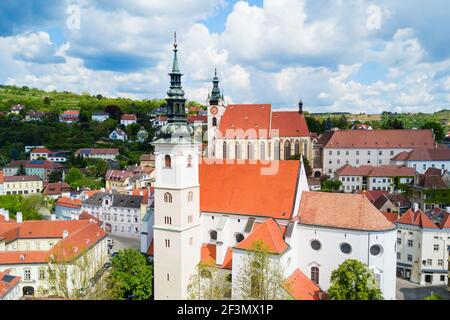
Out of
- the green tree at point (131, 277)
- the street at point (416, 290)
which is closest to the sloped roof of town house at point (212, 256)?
the green tree at point (131, 277)

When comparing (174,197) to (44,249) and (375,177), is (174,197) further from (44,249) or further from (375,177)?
(375,177)

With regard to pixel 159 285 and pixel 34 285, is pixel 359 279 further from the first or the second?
pixel 34 285

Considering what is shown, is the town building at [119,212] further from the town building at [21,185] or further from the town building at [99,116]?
the town building at [99,116]

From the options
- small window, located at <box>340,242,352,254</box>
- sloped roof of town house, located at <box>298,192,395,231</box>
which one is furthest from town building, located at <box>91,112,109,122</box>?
small window, located at <box>340,242,352,254</box>

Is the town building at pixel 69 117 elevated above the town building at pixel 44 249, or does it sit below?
above

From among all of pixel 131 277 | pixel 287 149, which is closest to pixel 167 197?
pixel 131 277

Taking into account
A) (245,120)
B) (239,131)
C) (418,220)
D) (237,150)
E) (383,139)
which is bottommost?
(418,220)
